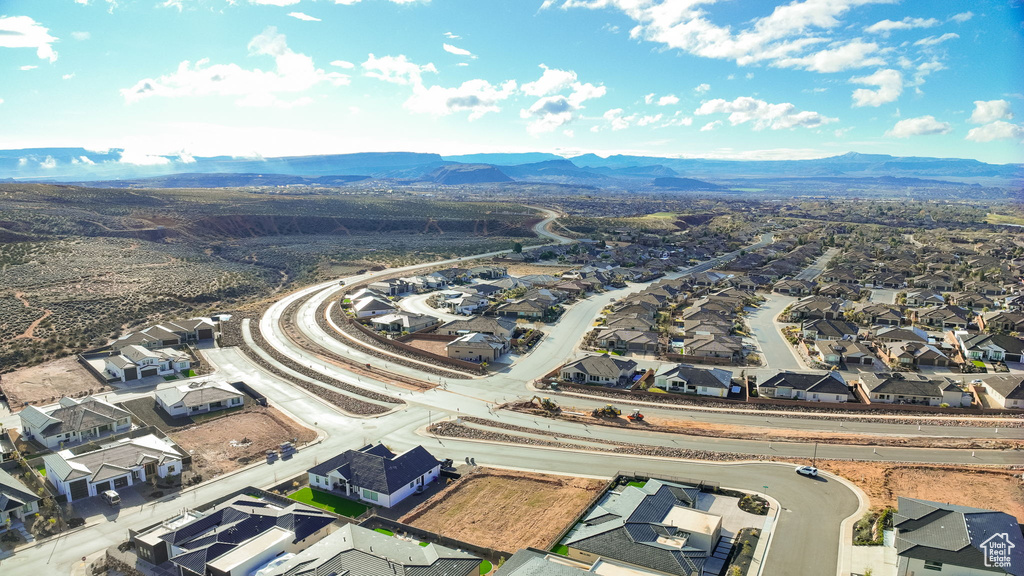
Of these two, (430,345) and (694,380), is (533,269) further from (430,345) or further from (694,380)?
(694,380)

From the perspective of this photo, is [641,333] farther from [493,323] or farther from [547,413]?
[547,413]

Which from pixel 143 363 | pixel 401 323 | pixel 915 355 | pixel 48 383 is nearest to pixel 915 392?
pixel 915 355

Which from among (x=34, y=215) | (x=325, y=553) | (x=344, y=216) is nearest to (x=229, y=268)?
(x=34, y=215)

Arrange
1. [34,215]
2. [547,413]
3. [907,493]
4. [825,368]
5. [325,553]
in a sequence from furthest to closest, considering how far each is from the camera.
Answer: [34,215], [825,368], [547,413], [907,493], [325,553]

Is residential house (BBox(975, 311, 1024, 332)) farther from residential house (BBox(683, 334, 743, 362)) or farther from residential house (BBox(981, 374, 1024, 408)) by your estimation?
residential house (BBox(683, 334, 743, 362))

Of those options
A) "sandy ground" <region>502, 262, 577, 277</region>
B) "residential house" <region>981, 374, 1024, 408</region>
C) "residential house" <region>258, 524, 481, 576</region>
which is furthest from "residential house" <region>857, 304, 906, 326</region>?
"residential house" <region>258, 524, 481, 576</region>

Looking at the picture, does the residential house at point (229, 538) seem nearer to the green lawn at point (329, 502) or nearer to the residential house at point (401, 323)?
the green lawn at point (329, 502)
